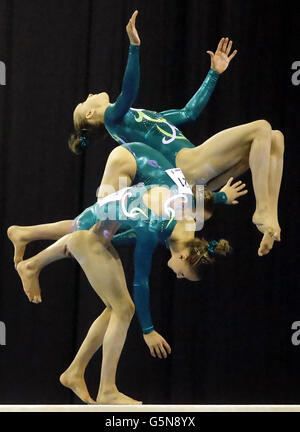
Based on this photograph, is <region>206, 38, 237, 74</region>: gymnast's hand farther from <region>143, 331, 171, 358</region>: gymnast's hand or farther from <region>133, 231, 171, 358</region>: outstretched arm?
<region>143, 331, 171, 358</region>: gymnast's hand

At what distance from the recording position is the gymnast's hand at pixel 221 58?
3113 millimetres

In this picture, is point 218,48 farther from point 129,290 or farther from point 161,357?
point 161,357

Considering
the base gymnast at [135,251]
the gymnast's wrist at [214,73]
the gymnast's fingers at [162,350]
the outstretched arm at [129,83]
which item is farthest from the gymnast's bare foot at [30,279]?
the gymnast's wrist at [214,73]

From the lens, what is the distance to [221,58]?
124 inches

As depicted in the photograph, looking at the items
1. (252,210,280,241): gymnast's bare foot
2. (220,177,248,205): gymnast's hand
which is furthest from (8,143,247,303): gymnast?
(252,210,280,241): gymnast's bare foot

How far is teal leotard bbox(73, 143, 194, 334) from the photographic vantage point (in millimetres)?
2930

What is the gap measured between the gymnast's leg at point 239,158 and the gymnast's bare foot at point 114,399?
862mm

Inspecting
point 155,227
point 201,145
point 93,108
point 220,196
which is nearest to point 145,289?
point 155,227

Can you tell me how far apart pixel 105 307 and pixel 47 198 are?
0.53m

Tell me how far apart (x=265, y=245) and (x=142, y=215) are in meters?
0.53

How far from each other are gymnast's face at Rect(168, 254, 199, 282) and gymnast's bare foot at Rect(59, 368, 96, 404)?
0.58 meters

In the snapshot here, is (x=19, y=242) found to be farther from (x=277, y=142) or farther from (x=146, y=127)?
(x=277, y=142)
